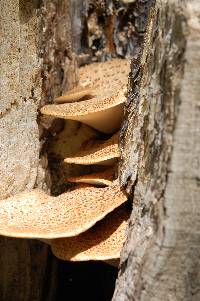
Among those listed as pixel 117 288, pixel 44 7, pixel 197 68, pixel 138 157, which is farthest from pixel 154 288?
pixel 44 7

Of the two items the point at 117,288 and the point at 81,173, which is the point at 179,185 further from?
the point at 81,173

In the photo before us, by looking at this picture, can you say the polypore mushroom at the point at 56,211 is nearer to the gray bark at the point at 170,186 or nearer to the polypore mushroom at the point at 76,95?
the gray bark at the point at 170,186

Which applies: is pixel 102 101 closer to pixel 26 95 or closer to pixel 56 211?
pixel 26 95

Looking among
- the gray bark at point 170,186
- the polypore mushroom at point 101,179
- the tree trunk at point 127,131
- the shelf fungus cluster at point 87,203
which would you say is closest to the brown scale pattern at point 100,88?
the shelf fungus cluster at point 87,203

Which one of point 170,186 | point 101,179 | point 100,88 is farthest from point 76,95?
point 170,186

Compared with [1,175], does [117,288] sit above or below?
below

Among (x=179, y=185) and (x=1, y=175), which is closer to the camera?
(x=179, y=185)

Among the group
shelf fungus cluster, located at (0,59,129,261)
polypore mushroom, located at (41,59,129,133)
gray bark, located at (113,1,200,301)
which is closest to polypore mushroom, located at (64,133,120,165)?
shelf fungus cluster, located at (0,59,129,261)
